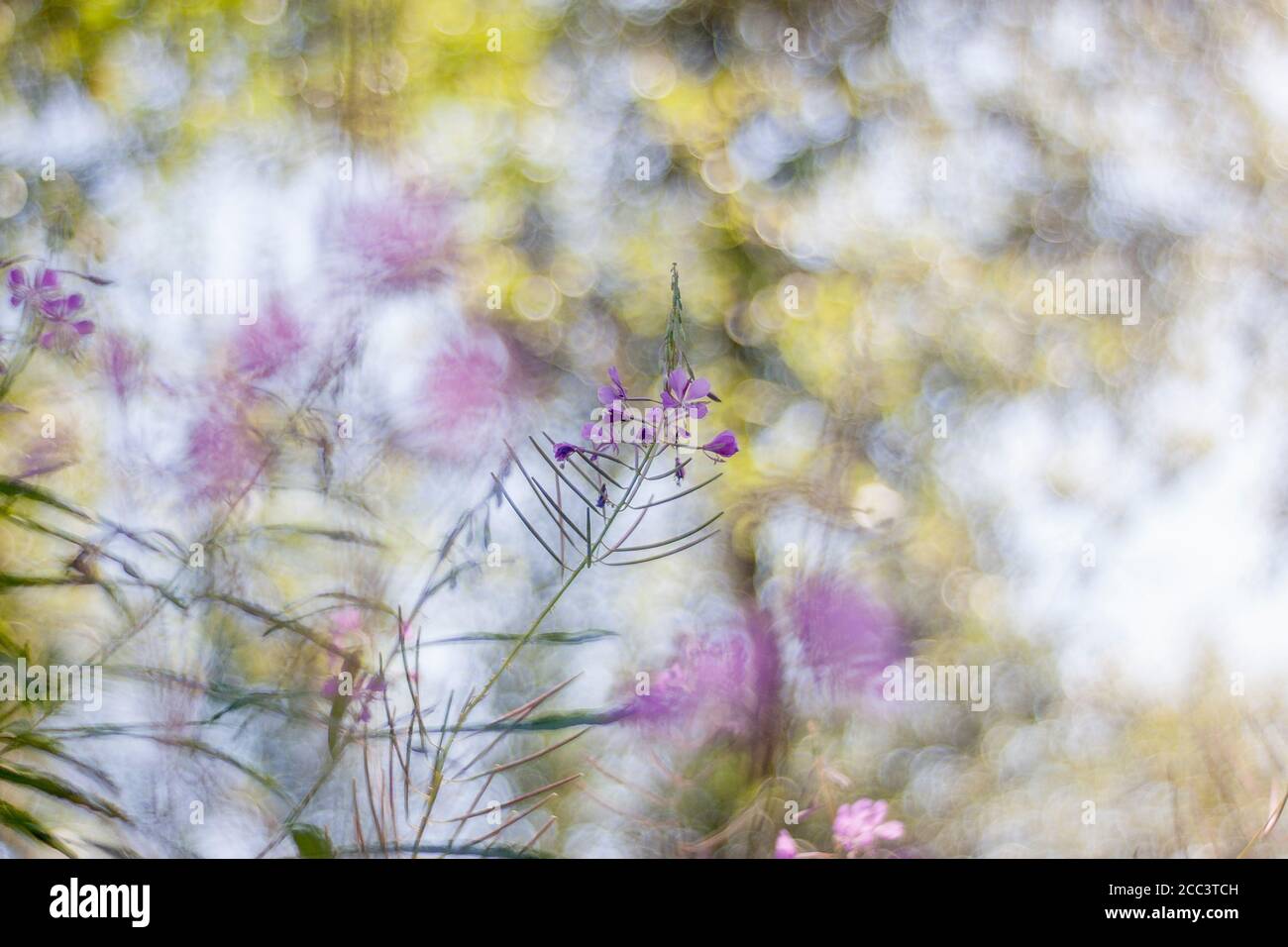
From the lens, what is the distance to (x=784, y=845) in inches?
33.5

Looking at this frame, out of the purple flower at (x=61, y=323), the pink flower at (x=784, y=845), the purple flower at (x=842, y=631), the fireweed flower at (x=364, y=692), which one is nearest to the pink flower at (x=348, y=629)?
the fireweed flower at (x=364, y=692)

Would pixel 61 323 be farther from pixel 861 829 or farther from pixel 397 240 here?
pixel 861 829

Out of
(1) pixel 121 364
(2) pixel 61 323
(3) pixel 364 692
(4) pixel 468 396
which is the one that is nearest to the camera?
(3) pixel 364 692

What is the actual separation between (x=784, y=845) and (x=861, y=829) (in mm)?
80

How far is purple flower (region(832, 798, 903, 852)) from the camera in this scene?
849mm

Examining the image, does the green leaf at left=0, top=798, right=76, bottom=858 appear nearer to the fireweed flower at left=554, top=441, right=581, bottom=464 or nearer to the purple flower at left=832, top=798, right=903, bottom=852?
the fireweed flower at left=554, top=441, right=581, bottom=464

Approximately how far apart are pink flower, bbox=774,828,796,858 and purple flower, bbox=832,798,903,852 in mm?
47

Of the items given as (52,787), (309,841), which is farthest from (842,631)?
(52,787)

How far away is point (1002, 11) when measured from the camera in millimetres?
1268

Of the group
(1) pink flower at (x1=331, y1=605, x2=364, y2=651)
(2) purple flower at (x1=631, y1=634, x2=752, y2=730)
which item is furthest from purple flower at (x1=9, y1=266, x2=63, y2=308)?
(2) purple flower at (x1=631, y1=634, x2=752, y2=730)

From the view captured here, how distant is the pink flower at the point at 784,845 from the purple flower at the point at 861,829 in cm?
5

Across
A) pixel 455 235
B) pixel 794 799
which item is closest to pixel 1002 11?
pixel 455 235

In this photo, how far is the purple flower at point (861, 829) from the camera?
2.79ft
